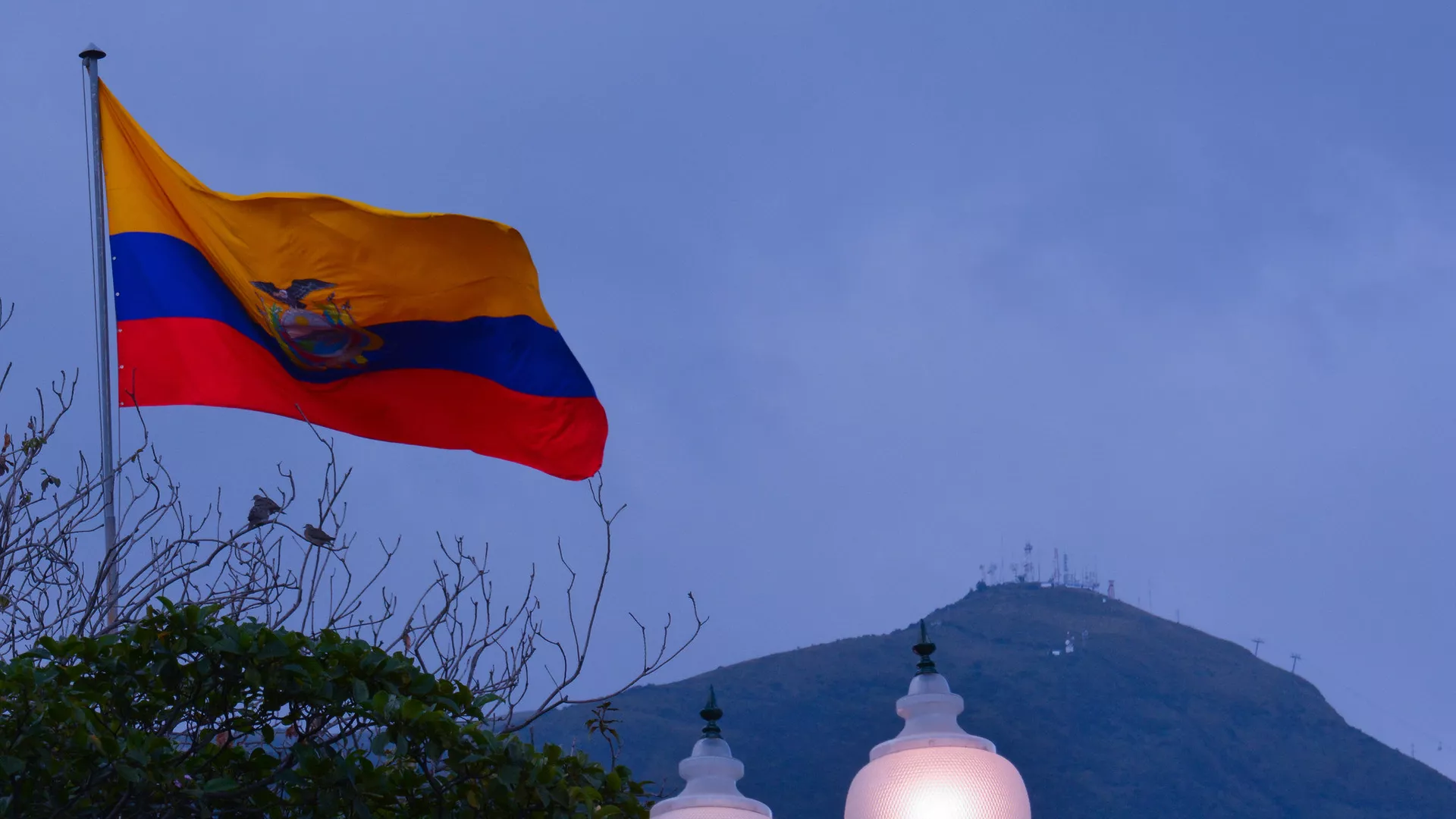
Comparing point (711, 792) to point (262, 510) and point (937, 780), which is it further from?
point (262, 510)

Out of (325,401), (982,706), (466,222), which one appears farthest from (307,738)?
(982,706)

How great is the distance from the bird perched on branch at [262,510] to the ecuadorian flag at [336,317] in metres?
1.34

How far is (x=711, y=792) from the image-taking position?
219 inches

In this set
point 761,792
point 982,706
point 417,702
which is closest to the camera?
point 417,702

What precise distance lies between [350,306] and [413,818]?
13.9 ft

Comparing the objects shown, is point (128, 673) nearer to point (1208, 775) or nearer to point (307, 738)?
point (307, 738)

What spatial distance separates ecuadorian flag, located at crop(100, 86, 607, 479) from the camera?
10109mm

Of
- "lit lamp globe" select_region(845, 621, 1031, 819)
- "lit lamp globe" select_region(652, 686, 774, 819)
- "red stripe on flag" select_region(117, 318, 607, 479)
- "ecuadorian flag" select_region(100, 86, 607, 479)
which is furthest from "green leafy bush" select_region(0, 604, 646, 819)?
"ecuadorian flag" select_region(100, 86, 607, 479)

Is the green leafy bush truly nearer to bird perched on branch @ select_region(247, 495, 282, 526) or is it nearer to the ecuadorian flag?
bird perched on branch @ select_region(247, 495, 282, 526)

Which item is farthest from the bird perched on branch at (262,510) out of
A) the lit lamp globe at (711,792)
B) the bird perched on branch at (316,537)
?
the lit lamp globe at (711,792)

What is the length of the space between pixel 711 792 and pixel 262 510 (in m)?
4.12

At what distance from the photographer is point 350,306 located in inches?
406

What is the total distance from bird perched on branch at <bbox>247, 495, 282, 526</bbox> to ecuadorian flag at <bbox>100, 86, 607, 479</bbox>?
4.40 feet

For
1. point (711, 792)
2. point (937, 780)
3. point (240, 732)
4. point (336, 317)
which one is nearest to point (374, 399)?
point (336, 317)
